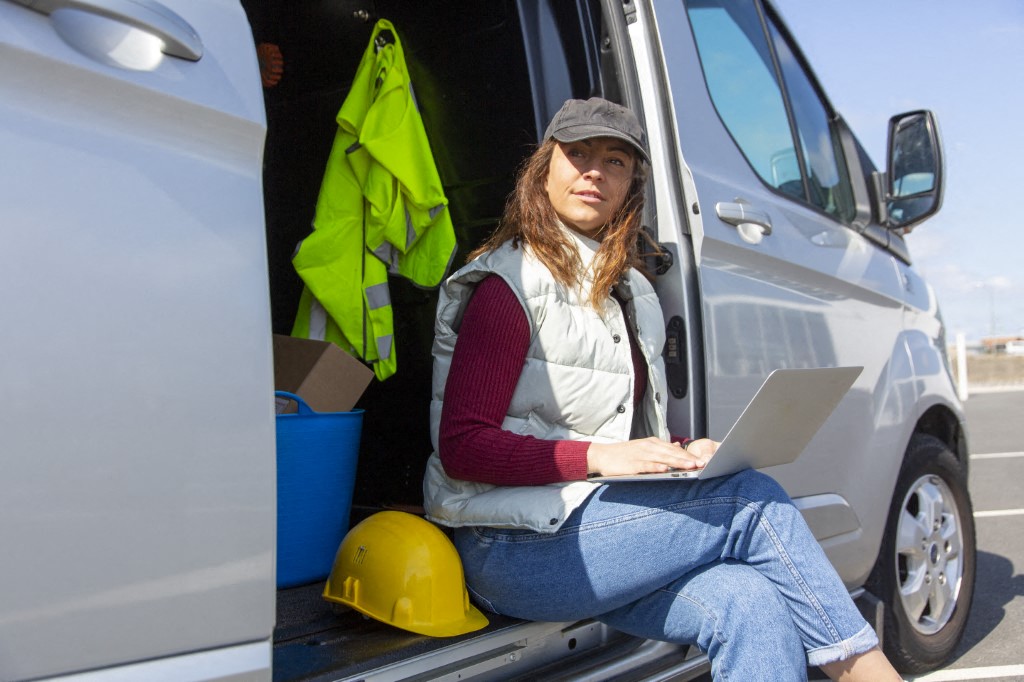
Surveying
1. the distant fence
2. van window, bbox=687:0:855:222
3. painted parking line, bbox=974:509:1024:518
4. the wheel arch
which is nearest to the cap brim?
van window, bbox=687:0:855:222

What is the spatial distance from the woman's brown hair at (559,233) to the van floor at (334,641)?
2.38ft

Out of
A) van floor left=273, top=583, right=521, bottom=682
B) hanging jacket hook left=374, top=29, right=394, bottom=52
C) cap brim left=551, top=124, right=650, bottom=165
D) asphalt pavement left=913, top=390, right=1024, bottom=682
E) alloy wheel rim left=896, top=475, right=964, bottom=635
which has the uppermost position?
hanging jacket hook left=374, top=29, right=394, bottom=52

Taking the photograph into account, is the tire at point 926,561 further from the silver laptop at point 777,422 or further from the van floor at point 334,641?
the van floor at point 334,641

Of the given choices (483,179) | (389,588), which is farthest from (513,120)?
(389,588)

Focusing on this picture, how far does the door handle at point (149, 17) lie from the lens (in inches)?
42.8

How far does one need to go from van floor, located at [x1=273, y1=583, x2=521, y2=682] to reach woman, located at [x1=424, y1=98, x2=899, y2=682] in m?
0.20

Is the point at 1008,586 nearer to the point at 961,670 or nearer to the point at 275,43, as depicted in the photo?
the point at 961,670

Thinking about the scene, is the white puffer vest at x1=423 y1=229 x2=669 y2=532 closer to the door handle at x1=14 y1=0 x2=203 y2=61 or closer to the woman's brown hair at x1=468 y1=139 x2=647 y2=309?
the woman's brown hair at x1=468 y1=139 x2=647 y2=309

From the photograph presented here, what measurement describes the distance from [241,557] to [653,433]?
43.7 inches

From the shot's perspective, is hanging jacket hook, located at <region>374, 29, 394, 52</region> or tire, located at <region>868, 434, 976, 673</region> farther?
tire, located at <region>868, 434, 976, 673</region>

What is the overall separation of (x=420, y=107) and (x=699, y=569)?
4.73 feet

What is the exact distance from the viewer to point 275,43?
2.59m

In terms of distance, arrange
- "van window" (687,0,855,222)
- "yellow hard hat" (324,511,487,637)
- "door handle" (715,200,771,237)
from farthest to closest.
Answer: "van window" (687,0,855,222)
"door handle" (715,200,771,237)
"yellow hard hat" (324,511,487,637)

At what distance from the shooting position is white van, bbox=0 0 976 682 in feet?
3.48
